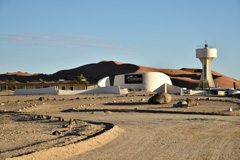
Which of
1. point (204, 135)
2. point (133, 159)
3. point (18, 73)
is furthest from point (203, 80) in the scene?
point (18, 73)

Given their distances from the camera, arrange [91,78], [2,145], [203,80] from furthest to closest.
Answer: [91,78] → [203,80] → [2,145]

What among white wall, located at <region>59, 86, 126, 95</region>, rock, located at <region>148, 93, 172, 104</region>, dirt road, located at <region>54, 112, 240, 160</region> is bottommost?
dirt road, located at <region>54, 112, 240, 160</region>

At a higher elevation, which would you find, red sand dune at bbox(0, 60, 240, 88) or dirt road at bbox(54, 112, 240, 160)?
red sand dune at bbox(0, 60, 240, 88)

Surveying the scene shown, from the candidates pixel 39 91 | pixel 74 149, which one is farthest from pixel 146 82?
pixel 74 149

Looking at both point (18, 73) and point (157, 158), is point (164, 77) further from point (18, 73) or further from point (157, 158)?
point (18, 73)

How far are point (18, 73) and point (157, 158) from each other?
435ft

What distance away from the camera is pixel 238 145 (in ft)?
36.8

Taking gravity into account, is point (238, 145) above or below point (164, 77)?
below

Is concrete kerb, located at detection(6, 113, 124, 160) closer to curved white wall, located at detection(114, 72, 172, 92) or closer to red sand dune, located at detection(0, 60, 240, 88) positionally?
curved white wall, located at detection(114, 72, 172, 92)

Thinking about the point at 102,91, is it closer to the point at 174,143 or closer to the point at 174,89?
the point at 174,89

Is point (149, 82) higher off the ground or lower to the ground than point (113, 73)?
lower

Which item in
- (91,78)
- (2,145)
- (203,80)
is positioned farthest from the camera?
(91,78)

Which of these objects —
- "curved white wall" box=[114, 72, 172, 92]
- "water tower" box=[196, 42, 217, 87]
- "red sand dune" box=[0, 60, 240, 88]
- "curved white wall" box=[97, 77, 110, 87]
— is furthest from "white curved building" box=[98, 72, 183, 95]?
"red sand dune" box=[0, 60, 240, 88]

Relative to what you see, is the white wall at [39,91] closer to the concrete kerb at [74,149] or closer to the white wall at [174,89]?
the white wall at [174,89]
